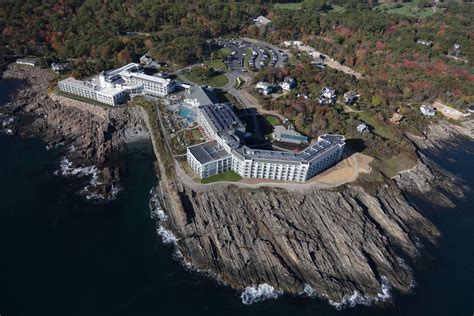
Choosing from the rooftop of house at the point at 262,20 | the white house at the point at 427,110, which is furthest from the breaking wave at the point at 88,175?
the rooftop of house at the point at 262,20

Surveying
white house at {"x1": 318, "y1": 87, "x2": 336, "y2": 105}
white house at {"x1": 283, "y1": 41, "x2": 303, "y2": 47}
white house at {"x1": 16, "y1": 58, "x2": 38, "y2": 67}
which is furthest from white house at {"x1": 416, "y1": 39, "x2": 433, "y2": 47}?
white house at {"x1": 16, "y1": 58, "x2": 38, "y2": 67}

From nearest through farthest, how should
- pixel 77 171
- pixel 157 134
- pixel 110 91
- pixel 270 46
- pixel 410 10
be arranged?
1. pixel 77 171
2. pixel 157 134
3. pixel 110 91
4. pixel 270 46
5. pixel 410 10

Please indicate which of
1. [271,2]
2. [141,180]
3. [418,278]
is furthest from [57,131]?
[271,2]

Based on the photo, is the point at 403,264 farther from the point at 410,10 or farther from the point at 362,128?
the point at 410,10

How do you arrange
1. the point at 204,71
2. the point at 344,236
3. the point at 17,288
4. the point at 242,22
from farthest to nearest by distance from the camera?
the point at 242,22
the point at 204,71
the point at 344,236
the point at 17,288

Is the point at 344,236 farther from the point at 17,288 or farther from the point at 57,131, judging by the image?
the point at 57,131

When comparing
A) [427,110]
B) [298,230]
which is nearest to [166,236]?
[298,230]

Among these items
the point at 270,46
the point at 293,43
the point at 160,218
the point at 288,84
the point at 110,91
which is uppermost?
the point at 110,91
